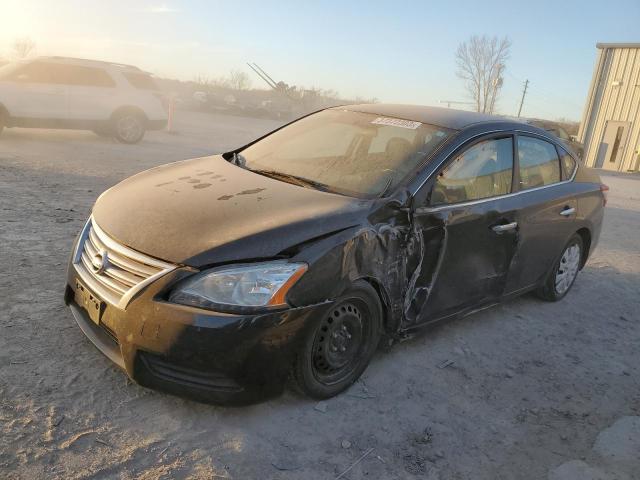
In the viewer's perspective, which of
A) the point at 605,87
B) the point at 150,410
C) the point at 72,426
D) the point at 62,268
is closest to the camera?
the point at 72,426

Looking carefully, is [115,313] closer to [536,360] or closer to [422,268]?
[422,268]

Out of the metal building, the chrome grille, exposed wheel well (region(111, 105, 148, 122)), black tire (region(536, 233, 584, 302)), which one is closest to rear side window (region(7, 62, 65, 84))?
exposed wheel well (region(111, 105, 148, 122))

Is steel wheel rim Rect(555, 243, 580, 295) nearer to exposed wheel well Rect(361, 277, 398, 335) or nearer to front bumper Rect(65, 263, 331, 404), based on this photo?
exposed wheel well Rect(361, 277, 398, 335)

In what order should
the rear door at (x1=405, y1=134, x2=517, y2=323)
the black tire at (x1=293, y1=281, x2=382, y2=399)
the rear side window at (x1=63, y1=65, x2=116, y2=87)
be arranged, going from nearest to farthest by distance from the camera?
the black tire at (x1=293, y1=281, x2=382, y2=399) < the rear door at (x1=405, y1=134, x2=517, y2=323) < the rear side window at (x1=63, y1=65, x2=116, y2=87)

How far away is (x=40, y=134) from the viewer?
508 inches

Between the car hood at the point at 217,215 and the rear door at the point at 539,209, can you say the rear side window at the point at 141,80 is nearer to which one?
the car hood at the point at 217,215

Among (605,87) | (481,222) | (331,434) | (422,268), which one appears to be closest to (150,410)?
(331,434)

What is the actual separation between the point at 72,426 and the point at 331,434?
1.24m

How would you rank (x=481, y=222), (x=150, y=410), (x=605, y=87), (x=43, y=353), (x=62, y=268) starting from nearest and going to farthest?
(x=150, y=410), (x=43, y=353), (x=481, y=222), (x=62, y=268), (x=605, y=87)

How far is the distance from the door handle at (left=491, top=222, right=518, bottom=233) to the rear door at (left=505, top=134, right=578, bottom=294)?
7 centimetres

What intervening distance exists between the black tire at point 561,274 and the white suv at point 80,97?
1048 centimetres

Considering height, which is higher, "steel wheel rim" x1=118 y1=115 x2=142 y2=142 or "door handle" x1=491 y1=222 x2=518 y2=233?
"door handle" x1=491 y1=222 x2=518 y2=233

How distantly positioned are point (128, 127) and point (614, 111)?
19.3m

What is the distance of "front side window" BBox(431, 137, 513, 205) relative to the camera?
3.56 m
